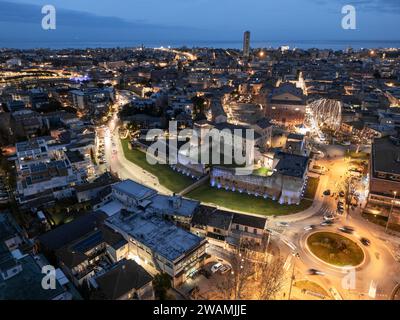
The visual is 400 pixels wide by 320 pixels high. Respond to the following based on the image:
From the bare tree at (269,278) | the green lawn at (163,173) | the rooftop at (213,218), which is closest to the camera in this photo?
the bare tree at (269,278)

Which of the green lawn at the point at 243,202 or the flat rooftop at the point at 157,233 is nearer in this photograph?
the flat rooftop at the point at 157,233

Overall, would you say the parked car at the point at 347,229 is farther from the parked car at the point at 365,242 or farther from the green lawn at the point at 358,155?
the green lawn at the point at 358,155

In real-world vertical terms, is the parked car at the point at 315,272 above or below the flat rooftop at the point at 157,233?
below

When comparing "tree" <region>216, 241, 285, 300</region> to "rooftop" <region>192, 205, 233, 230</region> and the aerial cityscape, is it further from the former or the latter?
"rooftop" <region>192, 205, 233, 230</region>

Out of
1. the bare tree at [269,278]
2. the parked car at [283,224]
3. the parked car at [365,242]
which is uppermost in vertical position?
the parked car at [283,224]

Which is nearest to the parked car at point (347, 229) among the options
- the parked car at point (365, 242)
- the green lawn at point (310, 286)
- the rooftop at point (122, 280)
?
the parked car at point (365, 242)

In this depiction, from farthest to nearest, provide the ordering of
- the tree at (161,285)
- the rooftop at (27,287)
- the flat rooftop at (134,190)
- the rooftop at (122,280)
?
the flat rooftop at (134,190) → the tree at (161,285) → the rooftop at (122,280) → the rooftop at (27,287)
